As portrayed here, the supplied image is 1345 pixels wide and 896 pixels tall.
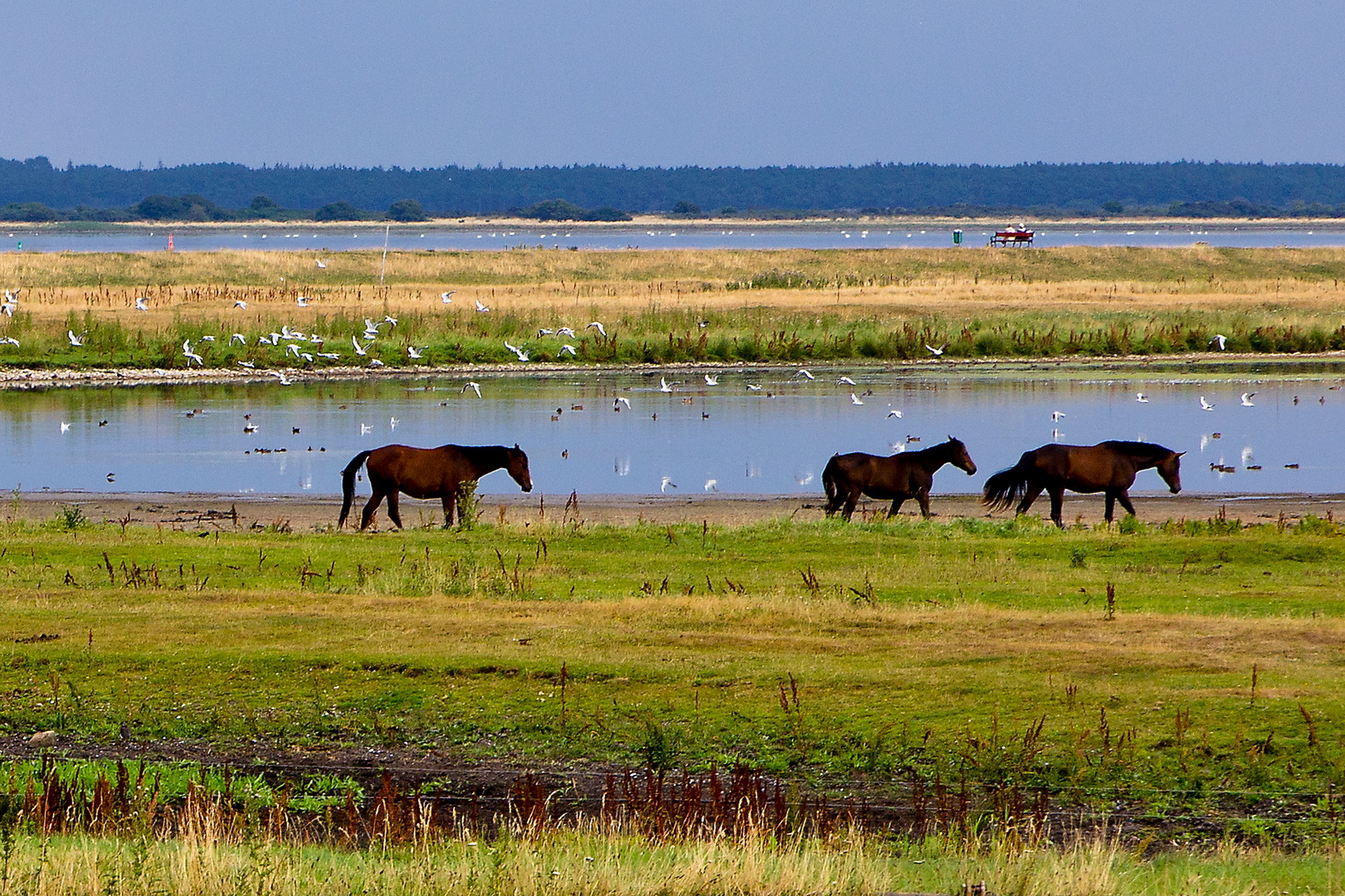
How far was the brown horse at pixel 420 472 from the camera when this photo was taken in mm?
21609

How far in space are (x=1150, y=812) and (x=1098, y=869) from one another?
7.13ft

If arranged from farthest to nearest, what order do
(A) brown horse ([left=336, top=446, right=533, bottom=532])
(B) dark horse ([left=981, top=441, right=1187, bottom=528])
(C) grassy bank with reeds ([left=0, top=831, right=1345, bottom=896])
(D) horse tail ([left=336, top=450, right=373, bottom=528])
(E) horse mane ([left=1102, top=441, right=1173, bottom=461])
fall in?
(E) horse mane ([left=1102, top=441, right=1173, bottom=461]) → (B) dark horse ([left=981, top=441, right=1187, bottom=528]) → (A) brown horse ([left=336, top=446, right=533, bottom=532]) → (D) horse tail ([left=336, top=450, right=373, bottom=528]) → (C) grassy bank with reeds ([left=0, top=831, right=1345, bottom=896])

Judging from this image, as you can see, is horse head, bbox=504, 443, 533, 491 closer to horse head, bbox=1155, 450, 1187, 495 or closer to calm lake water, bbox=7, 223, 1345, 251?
horse head, bbox=1155, 450, 1187, 495

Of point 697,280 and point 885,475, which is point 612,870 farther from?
point 697,280

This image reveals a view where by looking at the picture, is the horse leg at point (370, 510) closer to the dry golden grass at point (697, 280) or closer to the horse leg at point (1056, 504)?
the horse leg at point (1056, 504)

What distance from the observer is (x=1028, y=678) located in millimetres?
12258

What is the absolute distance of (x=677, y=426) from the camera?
118ft

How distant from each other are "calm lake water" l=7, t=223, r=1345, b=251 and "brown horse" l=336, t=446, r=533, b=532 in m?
96.2

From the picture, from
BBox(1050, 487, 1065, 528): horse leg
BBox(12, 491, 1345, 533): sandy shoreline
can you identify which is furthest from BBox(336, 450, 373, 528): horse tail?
BBox(1050, 487, 1065, 528): horse leg

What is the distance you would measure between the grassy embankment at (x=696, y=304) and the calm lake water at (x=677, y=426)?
11.6 ft

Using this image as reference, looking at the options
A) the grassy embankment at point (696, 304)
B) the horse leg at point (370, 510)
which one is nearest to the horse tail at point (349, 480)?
the horse leg at point (370, 510)

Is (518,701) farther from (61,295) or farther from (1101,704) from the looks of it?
(61,295)

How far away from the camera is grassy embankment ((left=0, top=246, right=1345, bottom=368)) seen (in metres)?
50.2

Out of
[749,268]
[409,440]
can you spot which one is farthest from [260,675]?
[749,268]
